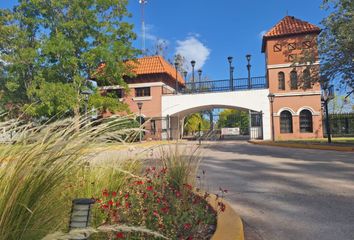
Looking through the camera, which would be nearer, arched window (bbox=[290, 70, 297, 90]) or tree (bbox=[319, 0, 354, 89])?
tree (bbox=[319, 0, 354, 89])

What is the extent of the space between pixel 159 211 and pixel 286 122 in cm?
2459

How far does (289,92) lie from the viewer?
84.2 ft

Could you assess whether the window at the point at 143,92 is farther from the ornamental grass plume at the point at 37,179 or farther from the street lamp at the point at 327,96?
the ornamental grass plume at the point at 37,179

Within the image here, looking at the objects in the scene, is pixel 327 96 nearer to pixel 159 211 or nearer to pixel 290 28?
pixel 290 28

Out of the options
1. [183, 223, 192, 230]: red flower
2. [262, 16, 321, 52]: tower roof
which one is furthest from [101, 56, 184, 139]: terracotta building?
[183, 223, 192, 230]: red flower

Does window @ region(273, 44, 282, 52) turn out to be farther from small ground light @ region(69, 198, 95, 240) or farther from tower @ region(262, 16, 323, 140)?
small ground light @ region(69, 198, 95, 240)

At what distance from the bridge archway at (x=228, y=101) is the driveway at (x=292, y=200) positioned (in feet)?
57.9

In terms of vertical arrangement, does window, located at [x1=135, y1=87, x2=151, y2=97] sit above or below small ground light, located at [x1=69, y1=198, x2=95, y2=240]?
above

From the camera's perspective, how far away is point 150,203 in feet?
Result: 11.0

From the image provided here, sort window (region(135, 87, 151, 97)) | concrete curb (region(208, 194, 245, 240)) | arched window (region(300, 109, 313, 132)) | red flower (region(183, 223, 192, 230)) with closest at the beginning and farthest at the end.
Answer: red flower (region(183, 223, 192, 230))
concrete curb (region(208, 194, 245, 240))
arched window (region(300, 109, 313, 132))
window (region(135, 87, 151, 97))

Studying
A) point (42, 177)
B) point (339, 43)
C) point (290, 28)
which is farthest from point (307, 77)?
point (42, 177)

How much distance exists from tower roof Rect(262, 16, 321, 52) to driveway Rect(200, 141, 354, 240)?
2047 cm

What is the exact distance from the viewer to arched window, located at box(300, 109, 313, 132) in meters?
25.2

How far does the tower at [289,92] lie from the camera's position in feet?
82.1
